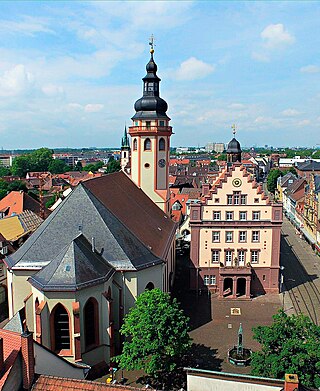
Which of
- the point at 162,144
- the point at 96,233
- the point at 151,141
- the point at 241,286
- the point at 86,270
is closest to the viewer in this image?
the point at 86,270

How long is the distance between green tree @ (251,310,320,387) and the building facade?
69.2ft

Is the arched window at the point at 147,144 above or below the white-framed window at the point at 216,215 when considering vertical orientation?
above

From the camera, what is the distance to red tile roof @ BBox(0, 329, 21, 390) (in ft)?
55.2

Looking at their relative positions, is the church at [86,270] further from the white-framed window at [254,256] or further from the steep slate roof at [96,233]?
the white-framed window at [254,256]

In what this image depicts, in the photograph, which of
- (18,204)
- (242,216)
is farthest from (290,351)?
(18,204)

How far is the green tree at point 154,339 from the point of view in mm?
26125

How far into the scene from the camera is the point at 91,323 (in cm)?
2936

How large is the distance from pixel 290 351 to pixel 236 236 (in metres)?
23.9

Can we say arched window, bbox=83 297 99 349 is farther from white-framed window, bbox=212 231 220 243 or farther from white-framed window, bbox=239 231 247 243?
white-framed window, bbox=239 231 247 243

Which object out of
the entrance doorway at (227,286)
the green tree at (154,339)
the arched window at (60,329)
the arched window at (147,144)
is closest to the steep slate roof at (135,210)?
the arched window at (147,144)

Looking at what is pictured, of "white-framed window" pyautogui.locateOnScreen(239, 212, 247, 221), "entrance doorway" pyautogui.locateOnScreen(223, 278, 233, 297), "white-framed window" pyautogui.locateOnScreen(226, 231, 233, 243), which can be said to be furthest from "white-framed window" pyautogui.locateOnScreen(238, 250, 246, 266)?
"white-framed window" pyautogui.locateOnScreen(239, 212, 247, 221)

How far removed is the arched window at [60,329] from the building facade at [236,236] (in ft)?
67.8

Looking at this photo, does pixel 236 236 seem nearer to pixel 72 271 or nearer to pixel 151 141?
pixel 151 141

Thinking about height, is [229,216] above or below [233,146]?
below
